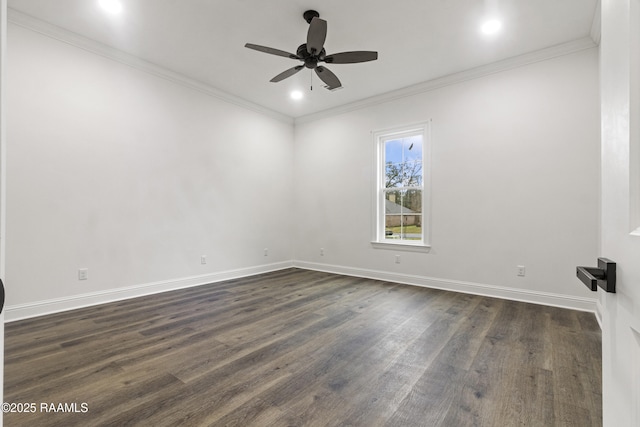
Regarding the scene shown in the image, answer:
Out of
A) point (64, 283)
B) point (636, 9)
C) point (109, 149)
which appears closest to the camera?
point (636, 9)

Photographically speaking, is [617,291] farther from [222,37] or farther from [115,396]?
[222,37]

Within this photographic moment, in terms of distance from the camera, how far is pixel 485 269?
3.98 meters

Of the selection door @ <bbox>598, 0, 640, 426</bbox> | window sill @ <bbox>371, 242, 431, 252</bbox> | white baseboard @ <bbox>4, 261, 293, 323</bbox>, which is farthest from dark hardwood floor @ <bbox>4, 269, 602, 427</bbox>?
door @ <bbox>598, 0, 640, 426</bbox>

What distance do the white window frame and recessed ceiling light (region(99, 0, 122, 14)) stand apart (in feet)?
11.8

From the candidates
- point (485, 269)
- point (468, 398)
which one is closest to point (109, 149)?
point (468, 398)

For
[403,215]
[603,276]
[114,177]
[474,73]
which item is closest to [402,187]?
[403,215]

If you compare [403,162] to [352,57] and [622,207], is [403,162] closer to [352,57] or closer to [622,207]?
[352,57]

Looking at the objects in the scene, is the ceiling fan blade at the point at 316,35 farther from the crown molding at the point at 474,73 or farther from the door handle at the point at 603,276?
the door handle at the point at 603,276

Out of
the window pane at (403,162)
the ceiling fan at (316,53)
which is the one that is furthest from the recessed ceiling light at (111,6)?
the window pane at (403,162)

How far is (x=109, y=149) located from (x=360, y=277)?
13.0 feet

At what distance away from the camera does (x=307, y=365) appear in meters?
2.14

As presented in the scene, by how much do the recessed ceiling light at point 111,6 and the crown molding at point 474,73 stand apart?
11.2 ft

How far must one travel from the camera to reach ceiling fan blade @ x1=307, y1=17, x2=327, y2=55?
2.55m

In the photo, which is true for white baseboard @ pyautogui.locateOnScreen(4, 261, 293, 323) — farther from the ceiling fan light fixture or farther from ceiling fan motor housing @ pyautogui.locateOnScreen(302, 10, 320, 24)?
ceiling fan motor housing @ pyautogui.locateOnScreen(302, 10, 320, 24)
